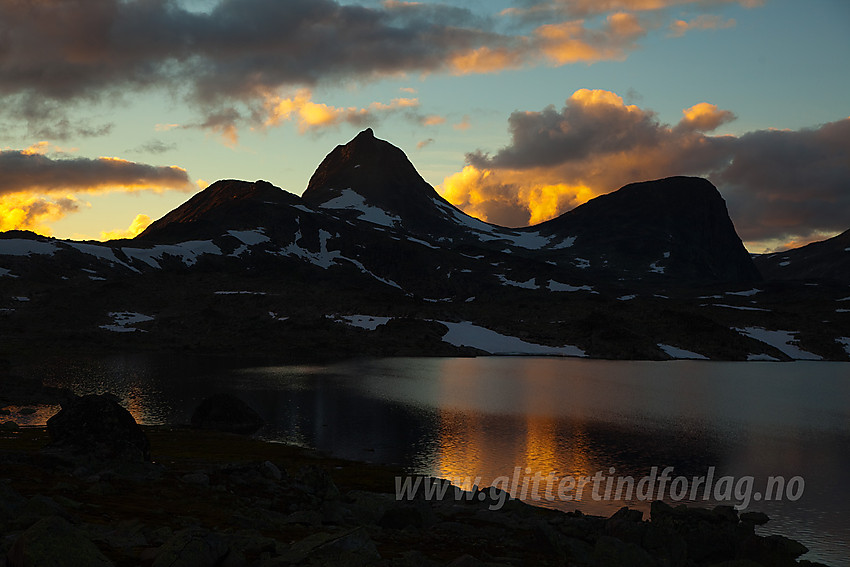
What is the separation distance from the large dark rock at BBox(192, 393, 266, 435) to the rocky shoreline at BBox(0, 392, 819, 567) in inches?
735

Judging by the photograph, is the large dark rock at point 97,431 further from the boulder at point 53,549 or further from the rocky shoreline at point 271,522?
the boulder at point 53,549

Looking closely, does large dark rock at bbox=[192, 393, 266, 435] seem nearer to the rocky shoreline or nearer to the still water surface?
the still water surface

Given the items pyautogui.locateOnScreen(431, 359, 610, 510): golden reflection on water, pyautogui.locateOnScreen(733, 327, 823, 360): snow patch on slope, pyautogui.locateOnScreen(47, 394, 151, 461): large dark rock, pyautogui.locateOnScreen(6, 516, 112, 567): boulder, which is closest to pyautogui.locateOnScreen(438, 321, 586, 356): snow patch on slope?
pyautogui.locateOnScreen(733, 327, 823, 360): snow patch on slope

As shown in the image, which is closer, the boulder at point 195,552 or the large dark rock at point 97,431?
the boulder at point 195,552

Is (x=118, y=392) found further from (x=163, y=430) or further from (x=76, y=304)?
(x=76, y=304)

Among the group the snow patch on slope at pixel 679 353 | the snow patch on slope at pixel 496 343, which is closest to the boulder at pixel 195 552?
the snow patch on slope at pixel 496 343

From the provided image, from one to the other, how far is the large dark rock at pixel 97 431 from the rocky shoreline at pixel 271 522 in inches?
3.2

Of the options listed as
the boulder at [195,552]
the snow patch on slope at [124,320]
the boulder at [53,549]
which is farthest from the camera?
the snow patch on slope at [124,320]

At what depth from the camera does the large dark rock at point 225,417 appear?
61.9 metres

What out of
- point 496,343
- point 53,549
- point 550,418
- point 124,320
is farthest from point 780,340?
point 53,549

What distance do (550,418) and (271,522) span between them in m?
46.7

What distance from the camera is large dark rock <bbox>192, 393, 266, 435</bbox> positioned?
6191 centimetres

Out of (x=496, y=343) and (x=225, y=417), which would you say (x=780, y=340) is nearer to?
(x=496, y=343)

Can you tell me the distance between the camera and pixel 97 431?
40.7 meters
